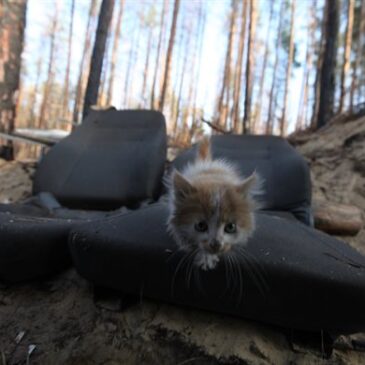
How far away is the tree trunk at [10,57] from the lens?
203 inches

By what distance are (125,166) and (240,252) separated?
2111 mm

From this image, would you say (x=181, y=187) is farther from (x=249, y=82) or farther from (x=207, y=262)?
(x=249, y=82)

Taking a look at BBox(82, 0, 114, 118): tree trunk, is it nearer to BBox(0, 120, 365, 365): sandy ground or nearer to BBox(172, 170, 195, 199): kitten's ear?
BBox(0, 120, 365, 365): sandy ground

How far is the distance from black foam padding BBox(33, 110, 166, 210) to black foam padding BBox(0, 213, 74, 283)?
119 centimetres

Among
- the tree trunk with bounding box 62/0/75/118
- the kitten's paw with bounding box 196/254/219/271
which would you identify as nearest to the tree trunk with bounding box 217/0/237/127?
the tree trunk with bounding box 62/0/75/118

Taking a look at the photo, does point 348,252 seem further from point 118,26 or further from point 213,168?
point 118,26

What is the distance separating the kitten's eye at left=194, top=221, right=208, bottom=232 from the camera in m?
1.96

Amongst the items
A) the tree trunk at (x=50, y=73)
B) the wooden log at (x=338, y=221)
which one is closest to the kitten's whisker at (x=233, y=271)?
the wooden log at (x=338, y=221)

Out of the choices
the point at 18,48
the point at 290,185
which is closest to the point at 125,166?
the point at 290,185

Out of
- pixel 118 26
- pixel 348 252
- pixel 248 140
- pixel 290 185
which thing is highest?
pixel 118 26

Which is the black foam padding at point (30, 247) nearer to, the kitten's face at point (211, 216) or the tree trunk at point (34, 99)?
the kitten's face at point (211, 216)

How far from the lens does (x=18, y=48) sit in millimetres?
5391

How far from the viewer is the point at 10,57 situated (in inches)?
207

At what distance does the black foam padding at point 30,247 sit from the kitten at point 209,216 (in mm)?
759
